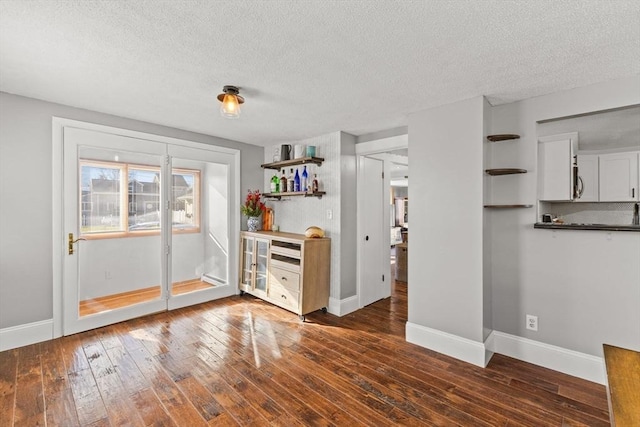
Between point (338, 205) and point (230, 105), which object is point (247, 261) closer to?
point (338, 205)

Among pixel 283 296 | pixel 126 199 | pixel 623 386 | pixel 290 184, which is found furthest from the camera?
pixel 290 184

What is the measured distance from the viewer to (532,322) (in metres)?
2.68

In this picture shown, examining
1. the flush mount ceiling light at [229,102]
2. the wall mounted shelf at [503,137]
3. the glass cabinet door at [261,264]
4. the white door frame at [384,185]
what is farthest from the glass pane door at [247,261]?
the wall mounted shelf at [503,137]

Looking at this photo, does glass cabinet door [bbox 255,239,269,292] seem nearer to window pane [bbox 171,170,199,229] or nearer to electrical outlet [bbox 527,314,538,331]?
window pane [bbox 171,170,199,229]

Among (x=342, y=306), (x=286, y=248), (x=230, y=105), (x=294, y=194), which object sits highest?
(x=230, y=105)

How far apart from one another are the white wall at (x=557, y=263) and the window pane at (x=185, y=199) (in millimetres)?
3759

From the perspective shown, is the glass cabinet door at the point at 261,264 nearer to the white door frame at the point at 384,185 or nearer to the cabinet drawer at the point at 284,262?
the cabinet drawer at the point at 284,262

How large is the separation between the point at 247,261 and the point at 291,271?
1.11 meters

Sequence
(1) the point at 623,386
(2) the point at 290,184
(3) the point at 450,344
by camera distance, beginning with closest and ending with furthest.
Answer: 1. (1) the point at 623,386
2. (3) the point at 450,344
3. (2) the point at 290,184

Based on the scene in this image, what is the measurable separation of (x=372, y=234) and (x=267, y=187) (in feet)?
6.44

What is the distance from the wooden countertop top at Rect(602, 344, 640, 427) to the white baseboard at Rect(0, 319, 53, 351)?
4.28 m

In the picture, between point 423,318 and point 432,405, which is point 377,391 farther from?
point 423,318

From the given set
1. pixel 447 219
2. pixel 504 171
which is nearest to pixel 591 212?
pixel 504 171

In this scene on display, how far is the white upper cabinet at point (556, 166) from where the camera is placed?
257 centimetres
